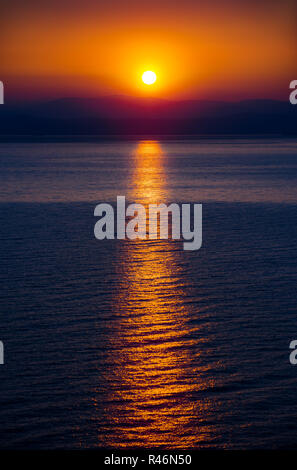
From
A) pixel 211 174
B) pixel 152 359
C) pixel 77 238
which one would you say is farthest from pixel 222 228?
pixel 211 174

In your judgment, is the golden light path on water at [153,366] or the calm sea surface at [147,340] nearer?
the golden light path on water at [153,366]

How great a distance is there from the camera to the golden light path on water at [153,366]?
11.4 meters

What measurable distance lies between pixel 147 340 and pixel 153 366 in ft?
5.37

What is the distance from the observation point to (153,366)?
550 inches

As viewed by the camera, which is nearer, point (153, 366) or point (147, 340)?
point (153, 366)

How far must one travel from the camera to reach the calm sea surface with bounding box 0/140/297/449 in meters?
11.6

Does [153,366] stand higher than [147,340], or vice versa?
[147,340]

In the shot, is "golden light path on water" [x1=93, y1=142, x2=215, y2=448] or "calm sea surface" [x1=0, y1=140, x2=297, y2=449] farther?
"calm sea surface" [x1=0, y1=140, x2=297, y2=449]

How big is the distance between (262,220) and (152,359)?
2137 cm

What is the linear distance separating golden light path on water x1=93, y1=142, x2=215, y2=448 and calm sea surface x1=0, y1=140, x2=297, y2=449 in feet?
0.10

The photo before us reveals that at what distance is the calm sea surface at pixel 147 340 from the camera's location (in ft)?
38.0

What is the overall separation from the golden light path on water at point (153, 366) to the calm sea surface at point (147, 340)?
0.03 metres

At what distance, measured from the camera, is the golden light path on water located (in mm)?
A: 11391

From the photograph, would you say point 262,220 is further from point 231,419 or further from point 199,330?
point 231,419
